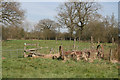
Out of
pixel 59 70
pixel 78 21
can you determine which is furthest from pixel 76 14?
pixel 59 70

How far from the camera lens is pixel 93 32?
26.0 metres

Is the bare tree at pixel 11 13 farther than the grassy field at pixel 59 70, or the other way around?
the bare tree at pixel 11 13

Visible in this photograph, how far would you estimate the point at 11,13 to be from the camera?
2456 cm

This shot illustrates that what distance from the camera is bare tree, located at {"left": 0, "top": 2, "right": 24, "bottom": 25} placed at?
2317 centimetres

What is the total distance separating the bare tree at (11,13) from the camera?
76.0 ft

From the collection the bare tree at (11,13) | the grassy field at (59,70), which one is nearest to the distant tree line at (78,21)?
the bare tree at (11,13)

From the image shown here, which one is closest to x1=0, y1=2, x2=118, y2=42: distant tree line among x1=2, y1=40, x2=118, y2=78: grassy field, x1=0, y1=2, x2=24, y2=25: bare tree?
x1=0, y1=2, x2=24, y2=25: bare tree

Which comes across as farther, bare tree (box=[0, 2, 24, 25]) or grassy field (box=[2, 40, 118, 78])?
bare tree (box=[0, 2, 24, 25])

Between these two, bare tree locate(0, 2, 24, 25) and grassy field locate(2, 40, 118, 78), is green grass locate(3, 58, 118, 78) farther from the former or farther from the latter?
bare tree locate(0, 2, 24, 25)

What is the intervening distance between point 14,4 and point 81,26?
48.5 ft

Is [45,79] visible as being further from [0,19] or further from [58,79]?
[0,19]

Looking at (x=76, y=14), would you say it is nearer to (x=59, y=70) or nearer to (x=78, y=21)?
(x=78, y=21)

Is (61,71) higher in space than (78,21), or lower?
lower

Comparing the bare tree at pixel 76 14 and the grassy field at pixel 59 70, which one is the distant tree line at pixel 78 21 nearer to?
the bare tree at pixel 76 14
